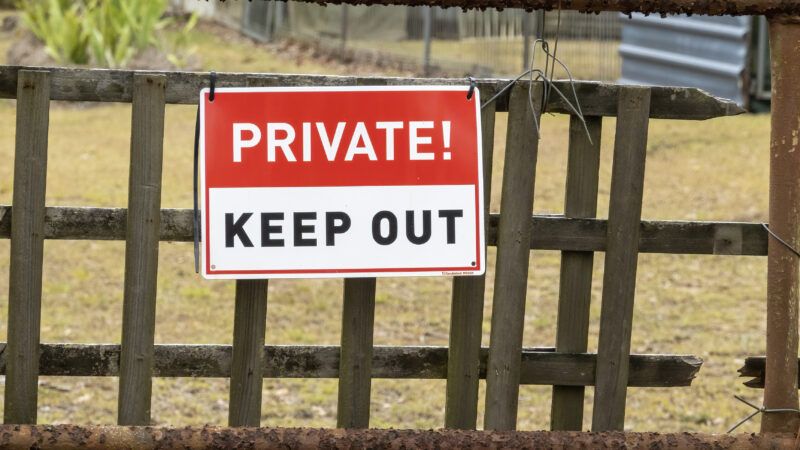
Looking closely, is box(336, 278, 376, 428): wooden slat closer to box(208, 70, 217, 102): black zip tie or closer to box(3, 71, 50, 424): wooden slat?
box(208, 70, 217, 102): black zip tie

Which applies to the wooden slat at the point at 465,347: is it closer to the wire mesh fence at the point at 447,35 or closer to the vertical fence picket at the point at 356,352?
the vertical fence picket at the point at 356,352

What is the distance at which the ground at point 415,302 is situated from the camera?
600cm

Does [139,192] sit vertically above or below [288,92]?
below

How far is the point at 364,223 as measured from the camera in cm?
324

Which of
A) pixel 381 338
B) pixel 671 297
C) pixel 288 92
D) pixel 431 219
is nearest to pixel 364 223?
pixel 431 219

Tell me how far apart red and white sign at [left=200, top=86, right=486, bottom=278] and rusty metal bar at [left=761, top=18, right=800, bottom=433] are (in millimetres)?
764

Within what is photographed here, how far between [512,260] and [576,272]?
256 millimetres

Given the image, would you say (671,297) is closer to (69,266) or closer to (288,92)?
(69,266)

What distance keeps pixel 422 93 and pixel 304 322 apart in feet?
13.8

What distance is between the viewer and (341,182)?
3.25 metres

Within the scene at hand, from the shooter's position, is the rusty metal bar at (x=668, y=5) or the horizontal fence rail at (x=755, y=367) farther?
the horizontal fence rail at (x=755, y=367)

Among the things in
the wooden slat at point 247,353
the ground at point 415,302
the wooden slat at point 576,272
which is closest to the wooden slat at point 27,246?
the wooden slat at point 247,353

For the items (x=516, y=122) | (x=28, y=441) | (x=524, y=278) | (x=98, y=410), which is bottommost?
(x=98, y=410)

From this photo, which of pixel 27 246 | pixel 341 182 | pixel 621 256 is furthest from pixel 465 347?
pixel 27 246
